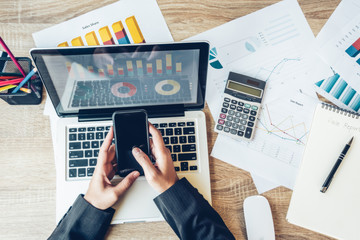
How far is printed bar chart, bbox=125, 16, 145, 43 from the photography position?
2.46 ft

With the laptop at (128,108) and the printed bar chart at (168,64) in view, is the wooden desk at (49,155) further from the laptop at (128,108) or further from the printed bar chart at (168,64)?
the printed bar chart at (168,64)

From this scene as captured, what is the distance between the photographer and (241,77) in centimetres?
74

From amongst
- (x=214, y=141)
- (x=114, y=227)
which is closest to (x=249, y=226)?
(x=214, y=141)

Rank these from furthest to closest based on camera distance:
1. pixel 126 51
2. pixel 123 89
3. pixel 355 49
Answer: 1. pixel 355 49
2. pixel 123 89
3. pixel 126 51

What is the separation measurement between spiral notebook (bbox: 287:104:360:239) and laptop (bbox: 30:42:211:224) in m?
0.23

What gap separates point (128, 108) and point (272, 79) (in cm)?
37

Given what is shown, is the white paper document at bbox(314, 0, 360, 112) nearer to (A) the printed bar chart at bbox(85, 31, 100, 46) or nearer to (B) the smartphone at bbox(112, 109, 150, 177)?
(B) the smartphone at bbox(112, 109, 150, 177)

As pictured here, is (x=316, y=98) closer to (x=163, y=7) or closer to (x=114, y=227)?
(x=163, y=7)

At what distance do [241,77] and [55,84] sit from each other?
440 mm

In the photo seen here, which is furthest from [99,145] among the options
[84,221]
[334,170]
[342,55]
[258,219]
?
[342,55]

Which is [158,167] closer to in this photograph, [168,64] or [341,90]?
[168,64]

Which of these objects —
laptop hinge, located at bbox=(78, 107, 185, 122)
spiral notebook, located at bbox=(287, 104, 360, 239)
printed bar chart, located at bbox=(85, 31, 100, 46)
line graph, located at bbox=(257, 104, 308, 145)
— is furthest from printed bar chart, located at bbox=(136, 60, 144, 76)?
spiral notebook, located at bbox=(287, 104, 360, 239)

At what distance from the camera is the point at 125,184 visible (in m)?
0.63

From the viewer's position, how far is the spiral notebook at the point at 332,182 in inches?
26.5
